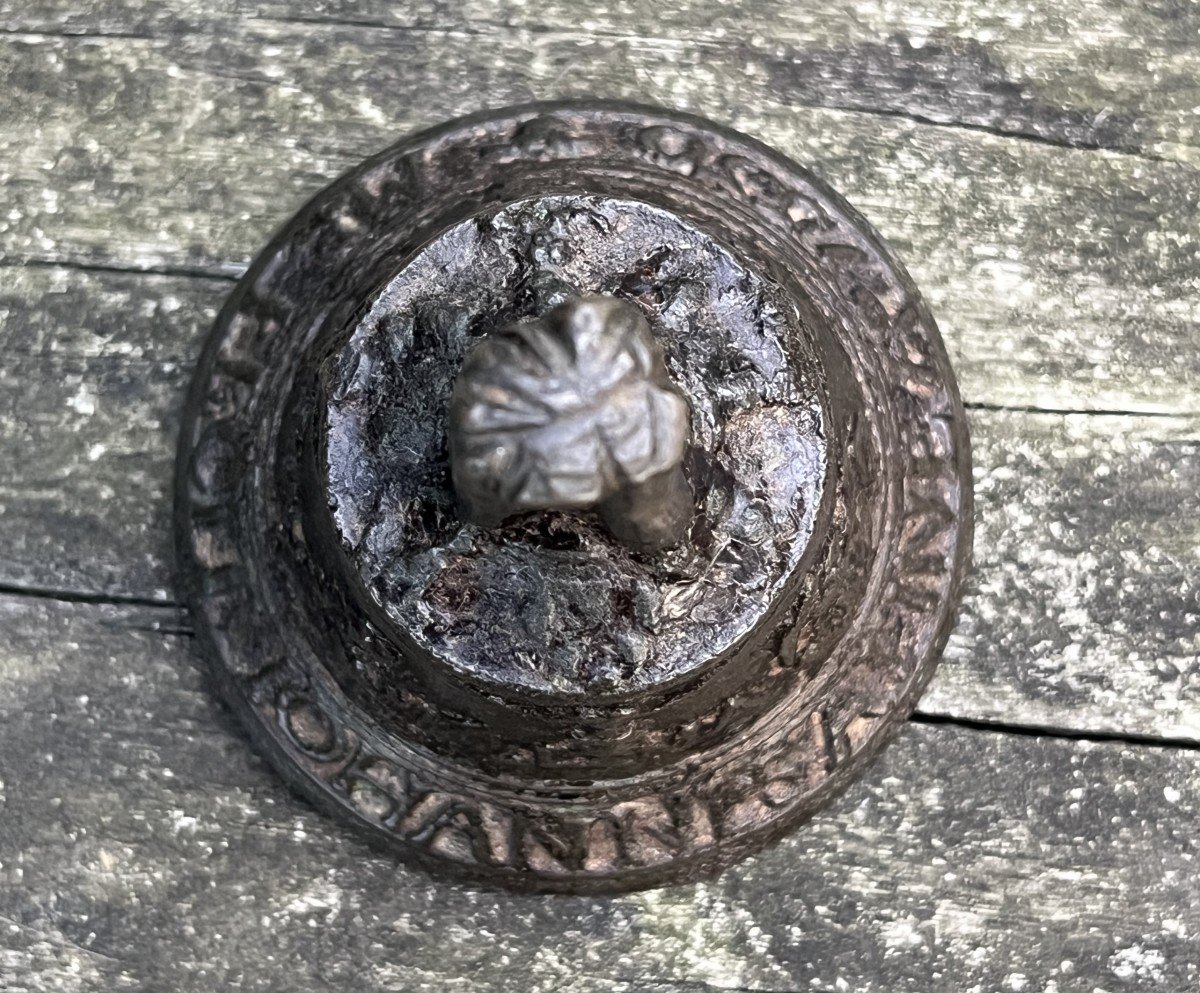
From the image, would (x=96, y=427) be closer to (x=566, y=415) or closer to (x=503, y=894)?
(x=503, y=894)

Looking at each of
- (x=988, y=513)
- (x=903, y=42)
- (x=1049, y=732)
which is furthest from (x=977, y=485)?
(x=903, y=42)

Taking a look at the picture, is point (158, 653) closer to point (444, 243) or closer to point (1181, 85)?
point (444, 243)

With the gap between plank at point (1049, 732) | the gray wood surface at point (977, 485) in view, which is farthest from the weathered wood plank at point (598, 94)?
the gap between plank at point (1049, 732)

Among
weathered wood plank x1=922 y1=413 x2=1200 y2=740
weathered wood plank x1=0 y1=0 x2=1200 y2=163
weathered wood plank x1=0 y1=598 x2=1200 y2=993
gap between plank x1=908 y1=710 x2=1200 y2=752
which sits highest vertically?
weathered wood plank x1=0 y1=0 x2=1200 y2=163

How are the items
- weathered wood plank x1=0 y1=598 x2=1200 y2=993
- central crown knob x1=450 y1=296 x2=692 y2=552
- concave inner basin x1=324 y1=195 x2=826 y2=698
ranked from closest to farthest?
central crown knob x1=450 y1=296 x2=692 y2=552 < concave inner basin x1=324 y1=195 x2=826 y2=698 < weathered wood plank x1=0 y1=598 x2=1200 y2=993

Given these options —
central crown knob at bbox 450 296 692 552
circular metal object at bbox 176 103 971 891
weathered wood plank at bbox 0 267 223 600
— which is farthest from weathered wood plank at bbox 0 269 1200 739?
central crown knob at bbox 450 296 692 552

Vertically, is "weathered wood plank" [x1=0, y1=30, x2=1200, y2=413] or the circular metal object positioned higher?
"weathered wood plank" [x1=0, y1=30, x2=1200, y2=413]

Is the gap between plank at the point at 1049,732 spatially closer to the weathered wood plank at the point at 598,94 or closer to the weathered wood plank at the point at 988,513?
the weathered wood plank at the point at 988,513

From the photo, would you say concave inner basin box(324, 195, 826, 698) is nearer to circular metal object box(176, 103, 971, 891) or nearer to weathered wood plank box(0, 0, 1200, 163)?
circular metal object box(176, 103, 971, 891)
